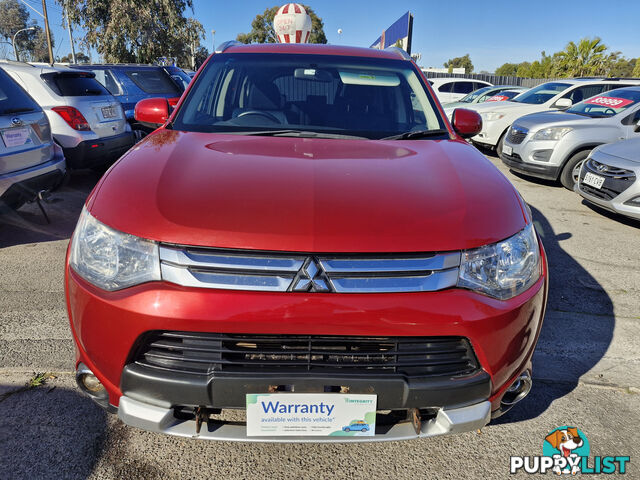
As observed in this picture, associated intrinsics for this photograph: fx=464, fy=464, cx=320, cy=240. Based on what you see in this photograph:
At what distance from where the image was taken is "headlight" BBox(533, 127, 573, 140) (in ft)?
22.4

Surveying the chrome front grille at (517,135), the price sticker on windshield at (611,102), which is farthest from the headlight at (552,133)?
the price sticker on windshield at (611,102)

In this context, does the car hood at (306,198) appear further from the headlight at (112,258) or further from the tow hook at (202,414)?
the tow hook at (202,414)

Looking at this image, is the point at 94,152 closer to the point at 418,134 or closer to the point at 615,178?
the point at 418,134

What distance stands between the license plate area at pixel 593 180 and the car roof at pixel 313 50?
11.1 feet

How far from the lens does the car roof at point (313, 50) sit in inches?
121

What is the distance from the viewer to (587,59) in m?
31.6

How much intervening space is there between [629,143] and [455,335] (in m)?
5.36

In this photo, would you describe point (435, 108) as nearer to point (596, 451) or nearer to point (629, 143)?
point (596, 451)

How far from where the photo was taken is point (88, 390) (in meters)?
1.70

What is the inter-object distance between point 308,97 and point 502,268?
1678 millimetres

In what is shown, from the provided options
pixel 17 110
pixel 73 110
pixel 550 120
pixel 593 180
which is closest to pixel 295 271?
pixel 17 110

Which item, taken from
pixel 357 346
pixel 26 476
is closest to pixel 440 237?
pixel 357 346

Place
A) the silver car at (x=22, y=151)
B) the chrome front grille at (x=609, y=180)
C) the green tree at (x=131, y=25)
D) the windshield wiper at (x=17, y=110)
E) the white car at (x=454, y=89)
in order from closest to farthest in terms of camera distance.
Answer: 1. the silver car at (x=22, y=151)
2. the windshield wiper at (x=17, y=110)
3. the chrome front grille at (x=609, y=180)
4. the white car at (x=454, y=89)
5. the green tree at (x=131, y=25)

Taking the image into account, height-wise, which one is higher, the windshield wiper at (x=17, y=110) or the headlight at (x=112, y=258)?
the windshield wiper at (x=17, y=110)
